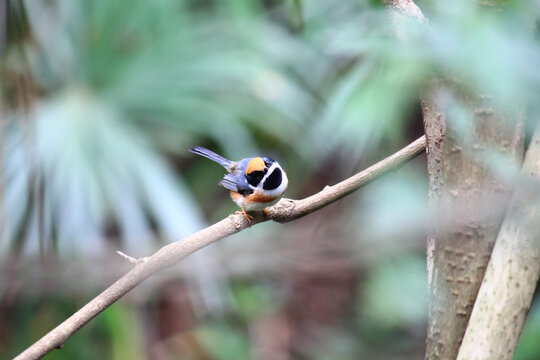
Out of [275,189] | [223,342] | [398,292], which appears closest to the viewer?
[275,189]

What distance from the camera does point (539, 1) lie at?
1.91 feet

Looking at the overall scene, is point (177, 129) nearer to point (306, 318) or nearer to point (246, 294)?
point (246, 294)

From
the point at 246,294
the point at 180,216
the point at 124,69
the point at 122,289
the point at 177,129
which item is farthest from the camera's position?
the point at 246,294

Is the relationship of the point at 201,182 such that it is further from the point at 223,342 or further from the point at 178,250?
the point at 178,250

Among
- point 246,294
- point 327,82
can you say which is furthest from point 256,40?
point 246,294

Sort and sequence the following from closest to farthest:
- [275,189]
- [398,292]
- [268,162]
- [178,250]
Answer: [178,250]
[275,189]
[268,162]
[398,292]

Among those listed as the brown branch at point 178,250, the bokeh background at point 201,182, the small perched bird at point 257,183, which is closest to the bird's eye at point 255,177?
the small perched bird at point 257,183

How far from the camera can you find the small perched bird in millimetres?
1461

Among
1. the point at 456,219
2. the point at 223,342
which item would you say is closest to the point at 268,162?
the point at 456,219

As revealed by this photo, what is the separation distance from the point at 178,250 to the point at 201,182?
273 centimetres

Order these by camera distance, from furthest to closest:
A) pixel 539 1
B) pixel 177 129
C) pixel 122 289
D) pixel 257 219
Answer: pixel 177 129, pixel 257 219, pixel 122 289, pixel 539 1

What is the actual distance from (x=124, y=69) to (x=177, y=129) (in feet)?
1.42

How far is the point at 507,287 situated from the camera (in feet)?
3.03

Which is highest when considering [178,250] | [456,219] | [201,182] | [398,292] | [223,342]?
[456,219]
